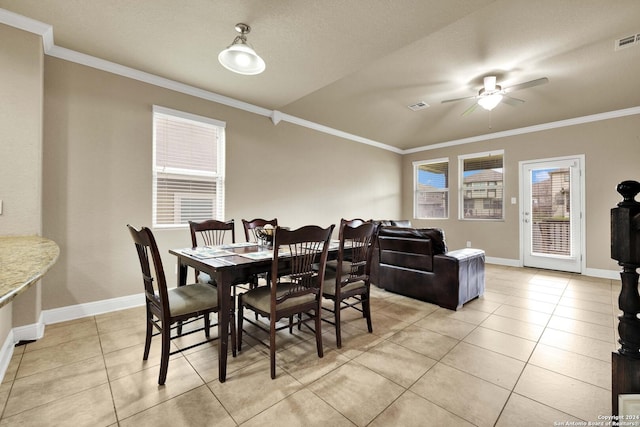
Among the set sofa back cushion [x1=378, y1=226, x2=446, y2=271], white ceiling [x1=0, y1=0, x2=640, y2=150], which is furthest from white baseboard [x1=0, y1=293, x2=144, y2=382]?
sofa back cushion [x1=378, y1=226, x2=446, y2=271]

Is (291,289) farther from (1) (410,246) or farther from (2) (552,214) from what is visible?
(2) (552,214)

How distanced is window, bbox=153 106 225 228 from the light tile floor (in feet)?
4.37

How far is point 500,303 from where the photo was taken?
10.9ft

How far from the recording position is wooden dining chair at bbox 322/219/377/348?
7.29 ft

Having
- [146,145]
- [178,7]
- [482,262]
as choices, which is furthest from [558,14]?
[146,145]

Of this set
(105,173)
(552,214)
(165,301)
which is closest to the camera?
(165,301)

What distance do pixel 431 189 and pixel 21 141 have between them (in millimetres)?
6929

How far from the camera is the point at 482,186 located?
596cm

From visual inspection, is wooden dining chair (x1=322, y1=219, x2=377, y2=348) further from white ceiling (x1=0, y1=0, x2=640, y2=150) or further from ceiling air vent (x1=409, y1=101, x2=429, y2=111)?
ceiling air vent (x1=409, y1=101, x2=429, y2=111)

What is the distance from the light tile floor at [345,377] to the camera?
4.94 ft

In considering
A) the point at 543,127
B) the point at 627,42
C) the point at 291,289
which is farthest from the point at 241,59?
the point at 543,127

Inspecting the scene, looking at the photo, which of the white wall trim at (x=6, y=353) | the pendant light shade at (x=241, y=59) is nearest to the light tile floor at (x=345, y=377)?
the white wall trim at (x=6, y=353)

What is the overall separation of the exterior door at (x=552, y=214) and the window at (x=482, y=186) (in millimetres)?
446

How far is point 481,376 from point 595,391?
0.63 m
